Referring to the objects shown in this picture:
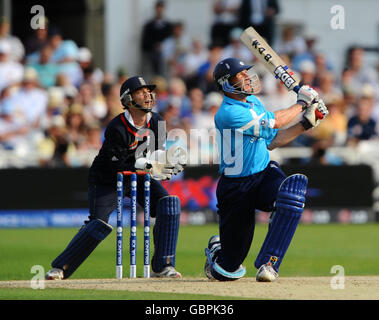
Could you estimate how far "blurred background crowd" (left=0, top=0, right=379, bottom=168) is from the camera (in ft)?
56.0

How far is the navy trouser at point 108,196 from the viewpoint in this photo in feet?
31.0

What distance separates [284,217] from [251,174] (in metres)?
0.56

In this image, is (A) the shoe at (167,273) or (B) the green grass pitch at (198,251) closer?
(A) the shoe at (167,273)

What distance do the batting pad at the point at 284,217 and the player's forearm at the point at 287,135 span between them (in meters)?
0.42

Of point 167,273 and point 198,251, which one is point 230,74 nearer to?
point 167,273

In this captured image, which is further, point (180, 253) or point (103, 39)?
point (103, 39)

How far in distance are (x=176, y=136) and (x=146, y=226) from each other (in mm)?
8045

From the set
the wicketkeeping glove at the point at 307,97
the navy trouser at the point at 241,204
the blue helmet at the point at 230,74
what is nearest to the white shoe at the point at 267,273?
the navy trouser at the point at 241,204

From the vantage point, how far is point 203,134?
17.3 meters

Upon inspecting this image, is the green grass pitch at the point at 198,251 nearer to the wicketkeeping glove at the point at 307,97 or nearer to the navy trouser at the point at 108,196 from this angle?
the navy trouser at the point at 108,196

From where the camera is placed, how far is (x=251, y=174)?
901 cm

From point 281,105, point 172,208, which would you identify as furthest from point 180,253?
point 281,105

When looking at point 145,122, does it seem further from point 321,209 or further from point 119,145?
point 321,209

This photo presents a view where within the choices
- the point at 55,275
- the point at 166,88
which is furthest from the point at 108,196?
the point at 166,88
